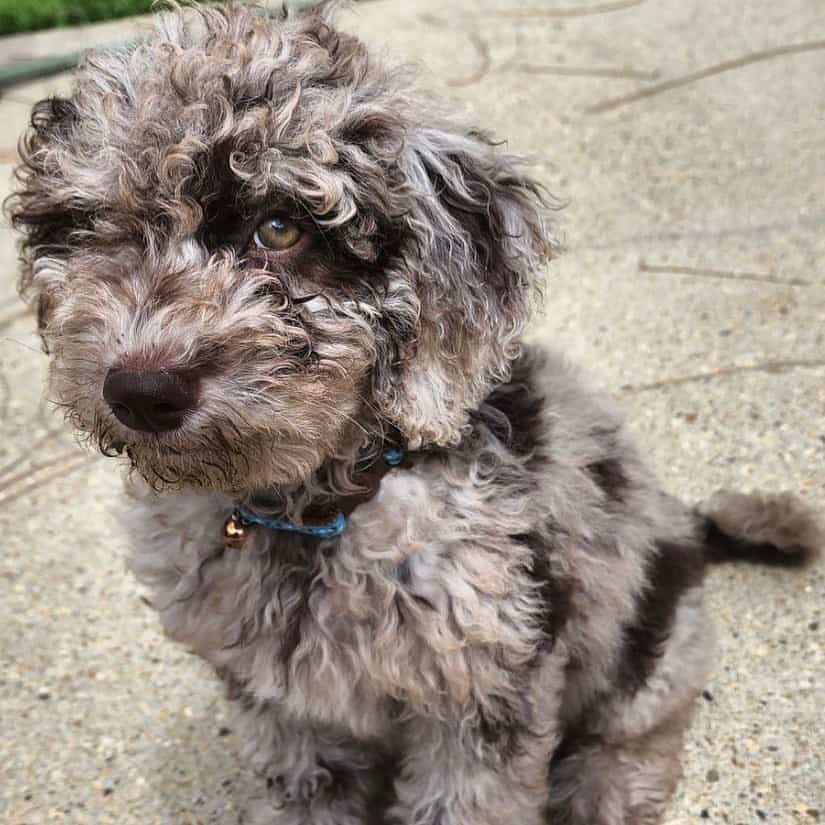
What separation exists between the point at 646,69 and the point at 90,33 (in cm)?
330

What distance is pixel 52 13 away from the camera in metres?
6.63

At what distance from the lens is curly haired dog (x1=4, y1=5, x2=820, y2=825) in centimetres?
173

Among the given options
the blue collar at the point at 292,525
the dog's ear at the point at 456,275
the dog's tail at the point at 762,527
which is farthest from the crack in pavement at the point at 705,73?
the blue collar at the point at 292,525

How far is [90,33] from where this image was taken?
21.2ft

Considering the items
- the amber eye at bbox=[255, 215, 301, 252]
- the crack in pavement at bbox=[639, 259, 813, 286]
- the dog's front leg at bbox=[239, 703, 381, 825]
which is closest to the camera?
the amber eye at bbox=[255, 215, 301, 252]

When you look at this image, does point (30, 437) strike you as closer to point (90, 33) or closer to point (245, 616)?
point (245, 616)

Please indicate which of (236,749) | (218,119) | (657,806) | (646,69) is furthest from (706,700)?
(646,69)

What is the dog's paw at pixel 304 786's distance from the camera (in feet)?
8.09

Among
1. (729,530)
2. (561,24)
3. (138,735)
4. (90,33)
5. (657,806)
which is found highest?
(561,24)

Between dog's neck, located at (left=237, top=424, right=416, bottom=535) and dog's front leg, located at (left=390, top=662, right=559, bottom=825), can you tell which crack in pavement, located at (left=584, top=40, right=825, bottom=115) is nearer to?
dog's neck, located at (left=237, top=424, right=416, bottom=535)

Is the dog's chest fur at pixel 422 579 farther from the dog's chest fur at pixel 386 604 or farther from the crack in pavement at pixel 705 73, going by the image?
the crack in pavement at pixel 705 73

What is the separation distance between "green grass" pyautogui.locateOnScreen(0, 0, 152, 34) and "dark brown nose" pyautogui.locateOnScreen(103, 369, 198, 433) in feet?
18.4

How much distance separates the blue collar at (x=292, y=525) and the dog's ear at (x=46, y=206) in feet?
1.69

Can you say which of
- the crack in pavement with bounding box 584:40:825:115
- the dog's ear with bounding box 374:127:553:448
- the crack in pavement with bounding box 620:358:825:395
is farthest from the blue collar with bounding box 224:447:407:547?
the crack in pavement with bounding box 584:40:825:115
